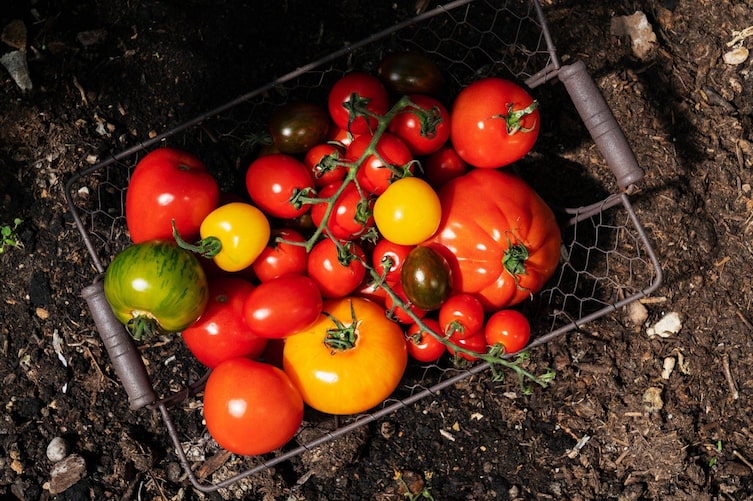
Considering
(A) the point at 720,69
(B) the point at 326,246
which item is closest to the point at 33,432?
(B) the point at 326,246

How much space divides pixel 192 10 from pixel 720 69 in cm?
153

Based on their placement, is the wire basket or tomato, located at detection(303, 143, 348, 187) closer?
tomato, located at detection(303, 143, 348, 187)

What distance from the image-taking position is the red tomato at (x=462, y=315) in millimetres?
1819

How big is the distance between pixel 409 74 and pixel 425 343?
2.20 ft

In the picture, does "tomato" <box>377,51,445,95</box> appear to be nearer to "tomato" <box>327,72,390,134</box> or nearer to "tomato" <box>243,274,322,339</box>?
"tomato" <box>327,72,390,134</box>

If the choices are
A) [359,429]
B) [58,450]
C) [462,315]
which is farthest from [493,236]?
[58,450]

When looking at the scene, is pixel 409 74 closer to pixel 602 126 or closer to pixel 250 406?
pixel 602 126

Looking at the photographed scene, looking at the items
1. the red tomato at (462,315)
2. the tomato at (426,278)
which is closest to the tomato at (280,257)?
the tomato at (426,278)

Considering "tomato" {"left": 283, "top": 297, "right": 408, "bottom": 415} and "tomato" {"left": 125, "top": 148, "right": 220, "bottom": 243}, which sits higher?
"tomato" {"left": 125, "top": 148, "right": 220, "bottom": 243}

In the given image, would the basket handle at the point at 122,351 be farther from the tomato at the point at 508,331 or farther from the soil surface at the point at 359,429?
the tomato at the point at 508,331

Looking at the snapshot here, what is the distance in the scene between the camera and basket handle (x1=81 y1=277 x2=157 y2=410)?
1854mm

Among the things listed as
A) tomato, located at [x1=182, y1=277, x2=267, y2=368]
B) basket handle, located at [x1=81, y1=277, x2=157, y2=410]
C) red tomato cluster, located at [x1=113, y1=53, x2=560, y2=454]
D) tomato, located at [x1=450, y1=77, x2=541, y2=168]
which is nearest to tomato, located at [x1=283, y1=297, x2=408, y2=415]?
red tomato cluster, located at [x1=113, y1=53, x2=560, y2=454]

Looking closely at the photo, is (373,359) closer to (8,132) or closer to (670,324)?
(670,324)

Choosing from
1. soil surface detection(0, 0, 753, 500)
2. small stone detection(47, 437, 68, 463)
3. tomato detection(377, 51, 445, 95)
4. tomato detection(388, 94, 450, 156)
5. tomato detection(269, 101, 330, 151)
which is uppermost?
tomato detection(377, 51, 445, 95)
